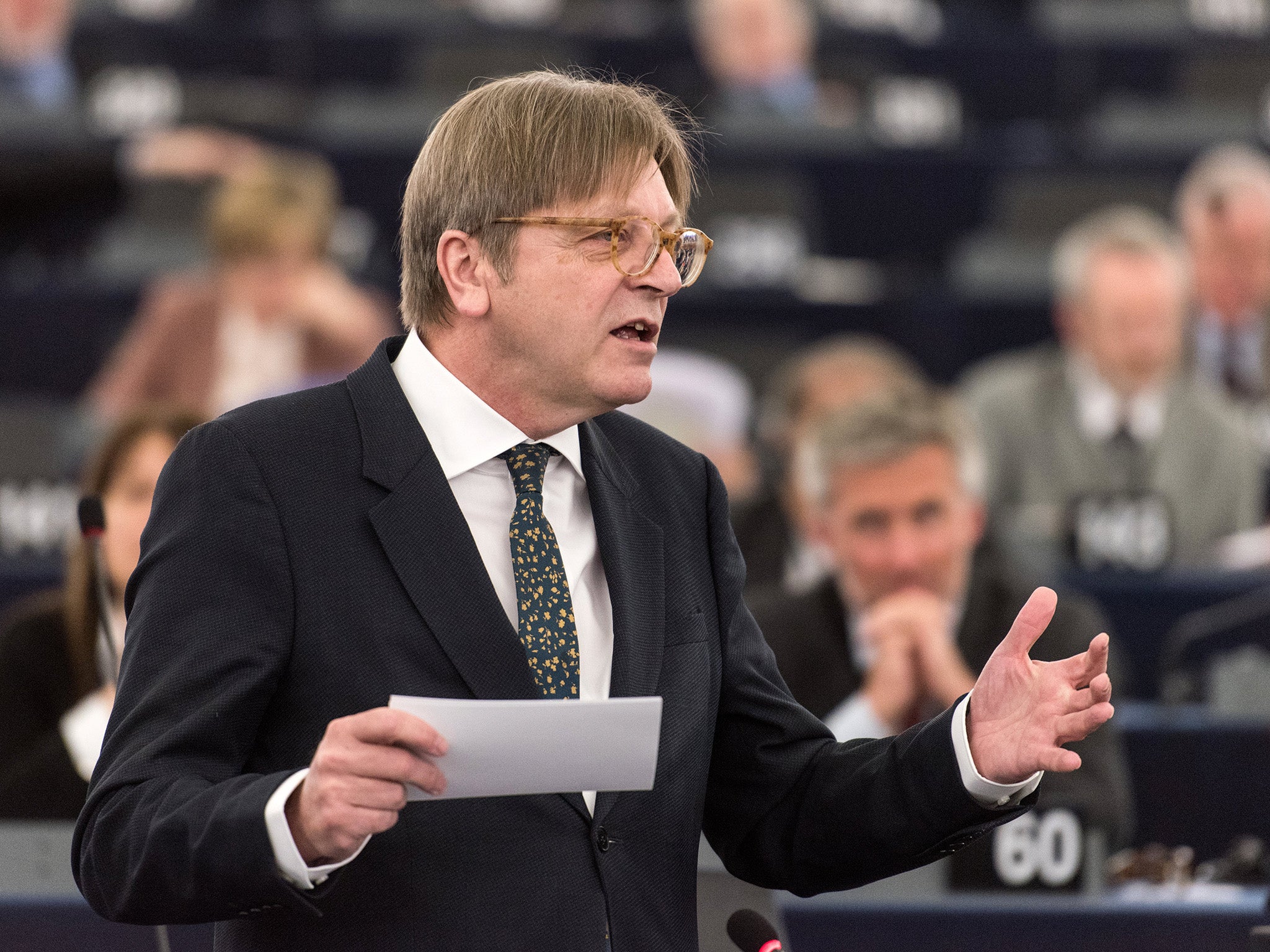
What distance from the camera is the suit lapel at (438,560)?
5.61 ft

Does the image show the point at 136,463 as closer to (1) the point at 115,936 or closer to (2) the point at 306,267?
(1) the point at 115,936

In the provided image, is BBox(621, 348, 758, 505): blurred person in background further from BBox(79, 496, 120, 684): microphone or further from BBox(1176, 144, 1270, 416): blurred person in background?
BBox(79, 496, 120, 684): microphone

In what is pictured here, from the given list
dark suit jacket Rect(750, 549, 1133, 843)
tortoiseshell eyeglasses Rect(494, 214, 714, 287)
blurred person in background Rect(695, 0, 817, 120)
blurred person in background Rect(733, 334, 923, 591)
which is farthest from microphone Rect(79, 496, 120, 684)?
blurred person in background Rect(695, 0, 817, 120)

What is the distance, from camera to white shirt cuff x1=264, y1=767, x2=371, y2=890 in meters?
1.52

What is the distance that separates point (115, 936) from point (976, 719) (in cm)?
116

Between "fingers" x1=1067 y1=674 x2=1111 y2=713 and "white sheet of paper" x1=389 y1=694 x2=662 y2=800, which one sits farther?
"fingers" x1=1067 y1=674 x2=1111 y2=713

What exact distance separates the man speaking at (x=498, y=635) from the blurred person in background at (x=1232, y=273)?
15.4 feet

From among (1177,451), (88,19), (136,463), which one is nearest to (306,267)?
(136,463)

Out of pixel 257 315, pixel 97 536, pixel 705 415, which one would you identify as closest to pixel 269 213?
pixel 257 315

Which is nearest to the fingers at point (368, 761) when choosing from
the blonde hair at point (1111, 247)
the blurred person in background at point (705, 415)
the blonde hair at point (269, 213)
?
the blurred person in background at point (705, 415)

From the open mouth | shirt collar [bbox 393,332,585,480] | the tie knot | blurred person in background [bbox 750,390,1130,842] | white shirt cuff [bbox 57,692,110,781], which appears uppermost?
the open mouth

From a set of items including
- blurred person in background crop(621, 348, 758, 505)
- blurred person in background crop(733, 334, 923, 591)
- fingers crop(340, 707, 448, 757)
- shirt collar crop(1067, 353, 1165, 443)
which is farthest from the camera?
shirt collar crop(1067, 353, 1165, 443)

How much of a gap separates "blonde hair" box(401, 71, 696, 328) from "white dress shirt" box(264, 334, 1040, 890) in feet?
0.25

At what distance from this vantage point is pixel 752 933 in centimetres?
193
